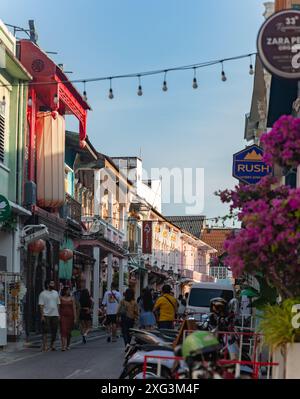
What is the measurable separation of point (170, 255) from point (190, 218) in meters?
24.1

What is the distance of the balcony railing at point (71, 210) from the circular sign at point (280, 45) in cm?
2260

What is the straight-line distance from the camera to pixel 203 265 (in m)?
105

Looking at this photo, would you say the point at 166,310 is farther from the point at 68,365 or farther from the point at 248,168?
the point at 248,168

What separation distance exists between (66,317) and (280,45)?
11682mm

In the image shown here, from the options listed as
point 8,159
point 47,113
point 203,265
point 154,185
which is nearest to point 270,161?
point 8,159

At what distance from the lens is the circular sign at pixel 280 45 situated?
40.3 ft

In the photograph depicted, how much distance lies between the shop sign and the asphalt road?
539 cm

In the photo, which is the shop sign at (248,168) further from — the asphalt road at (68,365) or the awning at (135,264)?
the awning at (135,264)

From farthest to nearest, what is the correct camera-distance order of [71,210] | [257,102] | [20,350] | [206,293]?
[71,210] < [257,102] < [206,293] < [20,350]

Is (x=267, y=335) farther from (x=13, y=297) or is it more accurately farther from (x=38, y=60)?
(x=38, y=60)

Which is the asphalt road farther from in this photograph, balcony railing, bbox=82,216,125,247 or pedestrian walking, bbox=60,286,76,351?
balcony railing, bbox=82,216,125,247

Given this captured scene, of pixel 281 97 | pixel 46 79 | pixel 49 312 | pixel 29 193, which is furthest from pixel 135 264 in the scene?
pixel 281 97

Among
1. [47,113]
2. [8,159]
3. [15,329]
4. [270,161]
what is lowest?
[15,329]

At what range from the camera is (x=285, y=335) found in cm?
892
